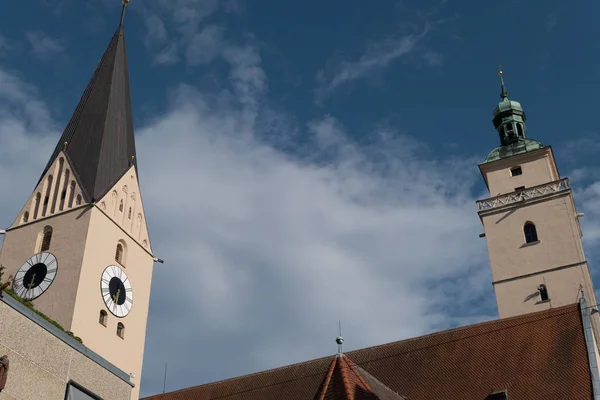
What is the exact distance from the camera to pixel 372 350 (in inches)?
817

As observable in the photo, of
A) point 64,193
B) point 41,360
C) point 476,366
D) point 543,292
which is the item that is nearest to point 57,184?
point 64,193

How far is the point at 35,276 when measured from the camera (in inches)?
937

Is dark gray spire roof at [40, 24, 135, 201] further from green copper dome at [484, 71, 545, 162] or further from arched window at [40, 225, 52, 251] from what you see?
green copper dome at [484, 71, 545, 162]

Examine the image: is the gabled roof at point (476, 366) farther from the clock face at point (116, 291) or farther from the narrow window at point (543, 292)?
the narrow window at point (543, 292)

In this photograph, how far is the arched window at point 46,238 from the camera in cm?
2461

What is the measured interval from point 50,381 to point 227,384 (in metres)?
12.5

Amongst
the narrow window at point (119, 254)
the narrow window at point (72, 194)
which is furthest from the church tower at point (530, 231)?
the narrow window at point (72, 194)

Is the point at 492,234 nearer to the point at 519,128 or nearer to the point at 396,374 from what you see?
the point at 519,128

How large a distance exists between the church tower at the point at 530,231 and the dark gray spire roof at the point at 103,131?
39.7 feet

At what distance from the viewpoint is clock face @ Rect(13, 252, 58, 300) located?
23297 millimetres

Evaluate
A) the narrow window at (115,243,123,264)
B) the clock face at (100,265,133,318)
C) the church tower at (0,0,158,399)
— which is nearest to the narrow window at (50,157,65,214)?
the church tower at (0,0,158,399)

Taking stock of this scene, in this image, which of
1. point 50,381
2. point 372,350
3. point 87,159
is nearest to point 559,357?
point 372,350

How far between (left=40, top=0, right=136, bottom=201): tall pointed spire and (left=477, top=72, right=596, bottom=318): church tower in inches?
476

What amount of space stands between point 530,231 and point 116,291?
13052 mm
